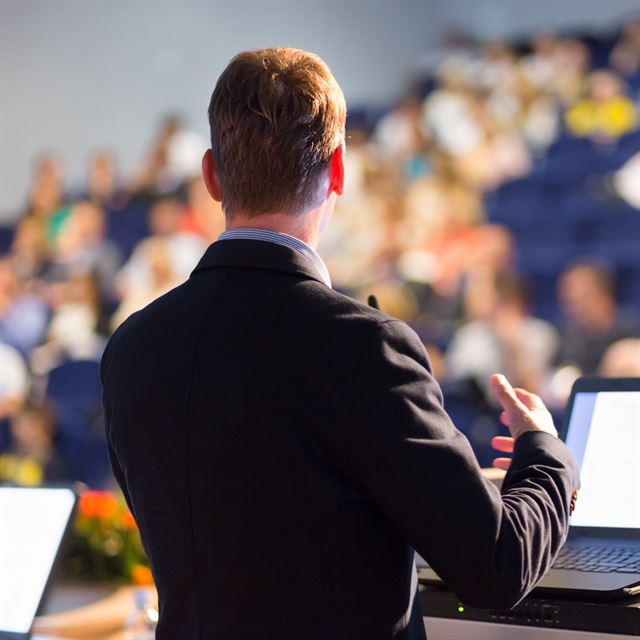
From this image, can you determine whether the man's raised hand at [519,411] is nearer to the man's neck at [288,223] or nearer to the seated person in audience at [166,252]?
the man's neck at [288,223]

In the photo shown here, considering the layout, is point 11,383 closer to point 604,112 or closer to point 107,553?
point 604,112

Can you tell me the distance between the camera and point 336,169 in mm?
974

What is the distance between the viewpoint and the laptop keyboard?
1211 millimetres

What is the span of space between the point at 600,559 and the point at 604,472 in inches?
5.9

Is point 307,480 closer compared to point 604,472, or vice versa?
point 307,480

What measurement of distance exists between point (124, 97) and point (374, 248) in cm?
251

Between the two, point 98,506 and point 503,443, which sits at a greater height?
point 503,443

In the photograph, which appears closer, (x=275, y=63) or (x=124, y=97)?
(x=275, y=63)

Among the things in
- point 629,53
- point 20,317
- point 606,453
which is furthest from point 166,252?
point 606,453

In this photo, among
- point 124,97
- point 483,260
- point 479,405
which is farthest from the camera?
point 124,97

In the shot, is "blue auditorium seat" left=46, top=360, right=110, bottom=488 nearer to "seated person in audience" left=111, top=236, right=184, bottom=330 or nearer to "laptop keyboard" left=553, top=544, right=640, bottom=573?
"seated person in audience" left=111, top=236, right=184, bottom=330

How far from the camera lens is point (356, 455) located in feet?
2.81

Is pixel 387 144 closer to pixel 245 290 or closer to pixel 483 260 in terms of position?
pixel 483 260

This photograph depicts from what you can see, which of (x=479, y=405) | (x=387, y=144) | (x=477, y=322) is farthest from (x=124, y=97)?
(x=479, y=405)
